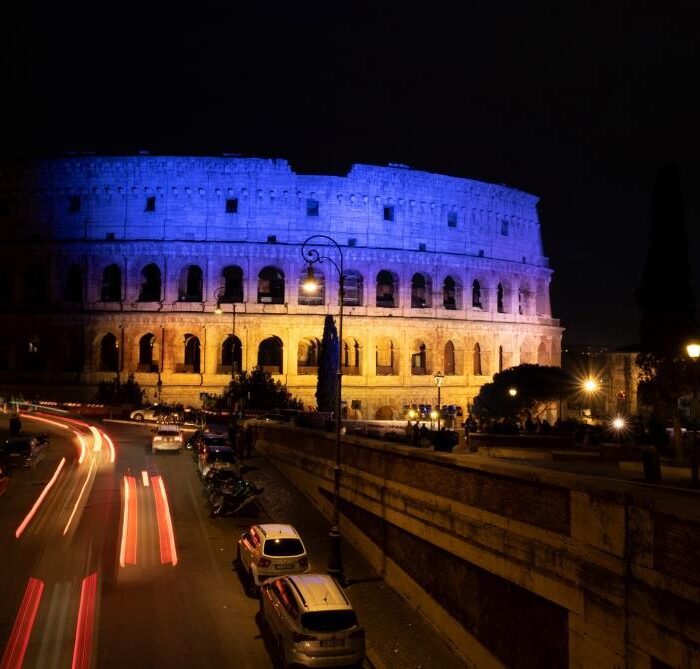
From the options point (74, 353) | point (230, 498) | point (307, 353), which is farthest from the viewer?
point (307, 353)

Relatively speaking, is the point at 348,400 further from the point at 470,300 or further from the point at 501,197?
the point at 501,197

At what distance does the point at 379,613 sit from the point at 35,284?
173 ft

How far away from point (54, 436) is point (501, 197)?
42.9 metres

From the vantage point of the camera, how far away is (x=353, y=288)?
59.7 m

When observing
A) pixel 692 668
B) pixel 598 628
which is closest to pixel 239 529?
pixel 598 628

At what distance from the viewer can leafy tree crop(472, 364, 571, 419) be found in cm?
4162

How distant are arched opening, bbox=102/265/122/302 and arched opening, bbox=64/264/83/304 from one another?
1.85 meters

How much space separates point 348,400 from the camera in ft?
187

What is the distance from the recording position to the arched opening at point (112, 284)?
194 ft

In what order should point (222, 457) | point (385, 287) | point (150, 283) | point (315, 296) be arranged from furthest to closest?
point (385, 287)
point (150, 283)
point (315, 296)
point (222, 457)

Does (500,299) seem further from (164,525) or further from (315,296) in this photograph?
(164,525)

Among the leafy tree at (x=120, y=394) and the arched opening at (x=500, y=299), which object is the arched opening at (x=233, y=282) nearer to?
the leafy tree at (x=120, y=394)

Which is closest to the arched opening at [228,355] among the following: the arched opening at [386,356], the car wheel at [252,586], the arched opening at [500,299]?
the arched opening at [386,356]

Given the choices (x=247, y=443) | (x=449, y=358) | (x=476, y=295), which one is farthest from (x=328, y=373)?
(x=476, y=295)
